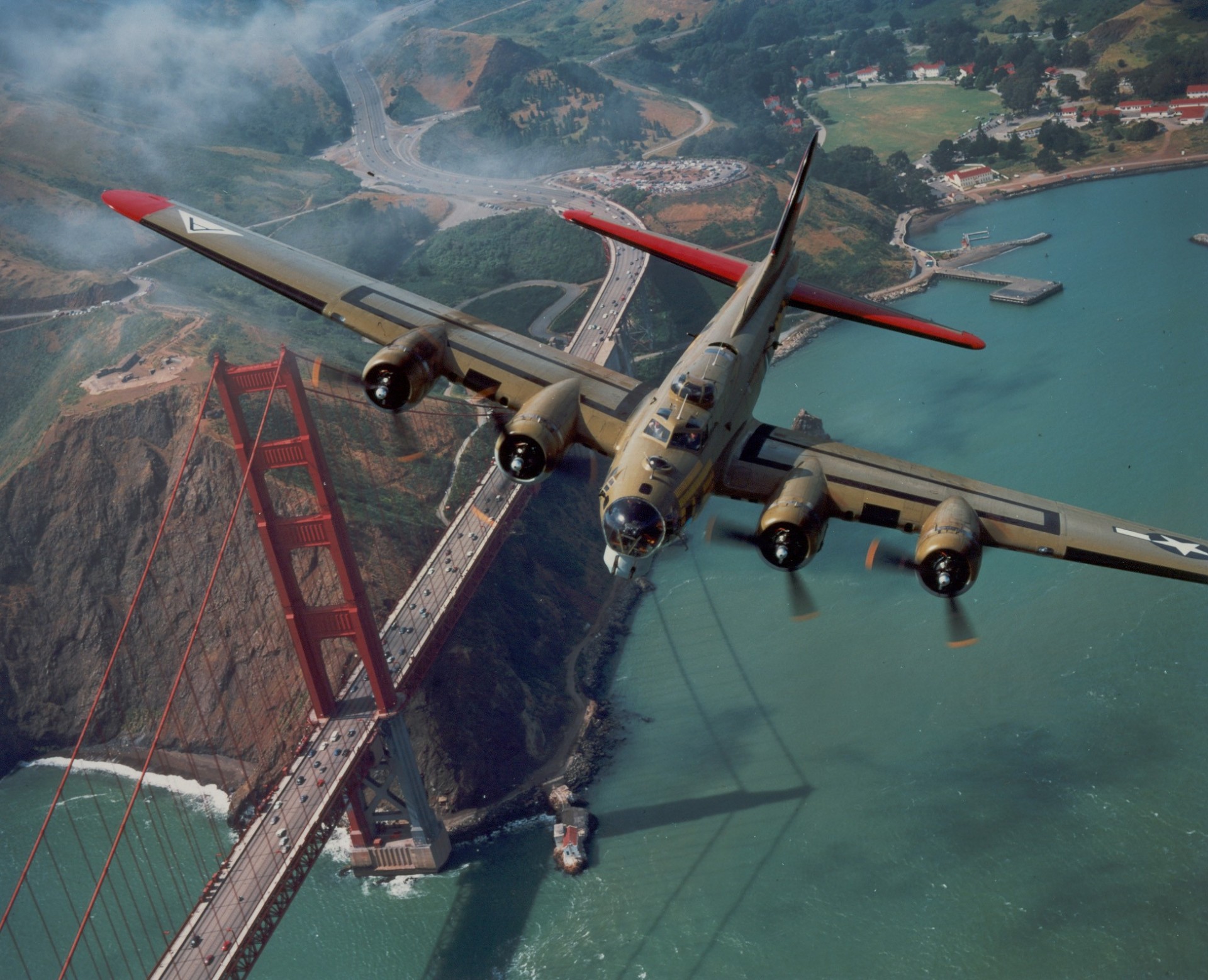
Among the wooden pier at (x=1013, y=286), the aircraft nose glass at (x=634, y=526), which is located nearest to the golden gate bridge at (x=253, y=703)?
the aircraft nose glass at (x=634, y=526)

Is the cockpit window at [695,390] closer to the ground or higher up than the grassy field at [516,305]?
higher up

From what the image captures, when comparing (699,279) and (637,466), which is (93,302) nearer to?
(699,279)

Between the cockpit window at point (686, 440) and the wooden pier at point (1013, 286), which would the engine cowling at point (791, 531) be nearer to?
the cockpit window at point (686, 440)

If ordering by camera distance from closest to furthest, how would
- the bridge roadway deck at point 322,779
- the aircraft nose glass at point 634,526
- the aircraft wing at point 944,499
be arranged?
1. the aircraft nose glass at point 634,526
2. the aircraft wing at point 944,499
3. the bridge roadway deck at point 322,779

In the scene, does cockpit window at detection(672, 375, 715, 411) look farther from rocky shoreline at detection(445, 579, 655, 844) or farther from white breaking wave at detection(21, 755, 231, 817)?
white breaking wave at detection(21, 755, 231, 817)

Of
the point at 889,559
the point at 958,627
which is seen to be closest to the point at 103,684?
the point at 889,559

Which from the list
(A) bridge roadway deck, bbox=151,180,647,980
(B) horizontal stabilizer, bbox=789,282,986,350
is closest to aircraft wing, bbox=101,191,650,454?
(B) horizontal stabilizer, bbox=789,282,986,350

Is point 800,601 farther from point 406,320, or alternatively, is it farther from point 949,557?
point 406,320
